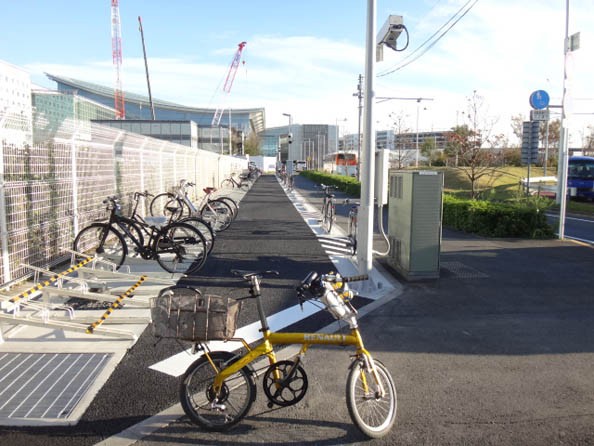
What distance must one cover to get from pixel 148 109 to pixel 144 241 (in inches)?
3781

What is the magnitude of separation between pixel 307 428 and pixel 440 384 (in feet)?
4.11

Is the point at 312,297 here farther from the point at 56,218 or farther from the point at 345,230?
the point at 345,230

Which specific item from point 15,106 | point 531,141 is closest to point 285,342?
point 15,106

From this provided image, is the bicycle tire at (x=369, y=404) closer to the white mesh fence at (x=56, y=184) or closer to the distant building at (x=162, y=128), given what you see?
the white mesh fence at (x=56, y=184)

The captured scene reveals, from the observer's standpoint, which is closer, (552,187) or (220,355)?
(220,355)

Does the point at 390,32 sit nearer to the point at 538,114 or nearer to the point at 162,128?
the point at 538,114

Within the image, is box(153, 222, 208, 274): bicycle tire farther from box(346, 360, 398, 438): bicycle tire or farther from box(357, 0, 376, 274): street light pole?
box(346, 360, 398, 438): bicycle tire

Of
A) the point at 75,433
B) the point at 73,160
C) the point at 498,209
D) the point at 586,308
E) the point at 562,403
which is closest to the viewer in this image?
the point at 75,433

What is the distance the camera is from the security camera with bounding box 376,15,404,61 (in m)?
6.77

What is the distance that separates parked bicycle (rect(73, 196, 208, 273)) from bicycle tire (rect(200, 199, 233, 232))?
11.9 feet

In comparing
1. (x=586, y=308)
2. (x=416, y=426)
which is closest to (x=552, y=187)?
(x=586, y=308)

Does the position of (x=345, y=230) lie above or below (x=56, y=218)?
below

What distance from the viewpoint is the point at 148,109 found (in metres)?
97.1

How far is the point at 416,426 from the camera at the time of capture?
324 cm
